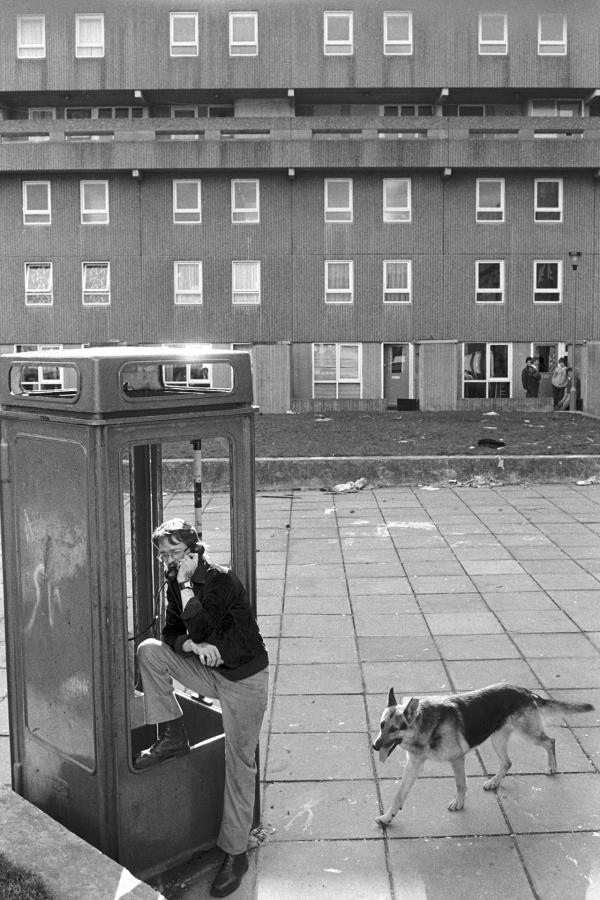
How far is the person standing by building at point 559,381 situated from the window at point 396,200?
345 inches

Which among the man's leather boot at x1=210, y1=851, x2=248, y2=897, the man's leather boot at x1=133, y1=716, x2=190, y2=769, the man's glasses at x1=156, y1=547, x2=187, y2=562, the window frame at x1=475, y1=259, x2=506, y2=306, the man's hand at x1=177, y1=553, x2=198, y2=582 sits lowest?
the man's leather boot at x1=210, y1=851, x2=248, y2=897

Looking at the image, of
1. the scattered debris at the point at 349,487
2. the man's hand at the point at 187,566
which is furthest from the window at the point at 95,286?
the man's hand at the point at 187,566

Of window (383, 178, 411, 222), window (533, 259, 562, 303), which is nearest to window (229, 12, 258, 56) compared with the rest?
window (383, 178, 411, 222)

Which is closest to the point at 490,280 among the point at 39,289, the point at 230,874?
the point at 39,289

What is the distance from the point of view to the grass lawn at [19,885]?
152 inches

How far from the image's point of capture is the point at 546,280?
3988 cm

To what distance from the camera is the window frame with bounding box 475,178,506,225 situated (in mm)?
39938

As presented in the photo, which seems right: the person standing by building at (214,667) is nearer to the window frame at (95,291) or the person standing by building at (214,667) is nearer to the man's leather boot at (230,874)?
the man's leather boot at (230,874)

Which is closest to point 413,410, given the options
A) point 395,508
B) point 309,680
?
point 395,508

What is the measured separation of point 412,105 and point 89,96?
1386 centimetres

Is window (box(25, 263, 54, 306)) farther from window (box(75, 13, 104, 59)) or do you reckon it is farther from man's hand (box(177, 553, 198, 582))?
man's hand (box(177, 553, 198, 582))

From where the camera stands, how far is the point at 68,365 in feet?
14.3

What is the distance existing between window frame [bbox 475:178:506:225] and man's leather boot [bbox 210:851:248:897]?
3773cm

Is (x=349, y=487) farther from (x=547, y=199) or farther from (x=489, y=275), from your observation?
(x=547, y=199)
